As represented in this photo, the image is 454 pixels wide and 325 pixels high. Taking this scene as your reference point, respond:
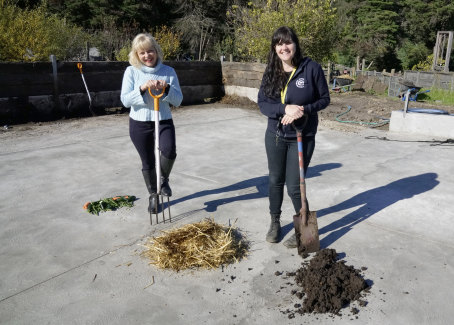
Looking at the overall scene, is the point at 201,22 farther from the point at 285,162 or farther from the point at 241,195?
the point at 285,162

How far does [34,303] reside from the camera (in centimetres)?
268

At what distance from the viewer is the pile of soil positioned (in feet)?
8.55

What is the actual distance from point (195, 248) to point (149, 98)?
144 cm

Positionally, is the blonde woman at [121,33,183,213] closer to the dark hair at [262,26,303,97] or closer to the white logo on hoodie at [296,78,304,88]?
the dark hair at [262,26,303,97]

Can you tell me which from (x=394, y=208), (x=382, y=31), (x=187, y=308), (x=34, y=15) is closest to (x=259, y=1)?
(x=34, y=15)

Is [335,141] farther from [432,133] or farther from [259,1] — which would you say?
[259,1]

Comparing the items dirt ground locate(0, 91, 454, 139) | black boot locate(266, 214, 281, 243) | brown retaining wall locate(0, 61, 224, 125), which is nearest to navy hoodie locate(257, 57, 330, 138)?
black boot locate(266, 214, 281, 243)

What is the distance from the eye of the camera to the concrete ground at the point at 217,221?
264 centimetres

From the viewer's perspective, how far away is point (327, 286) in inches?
108

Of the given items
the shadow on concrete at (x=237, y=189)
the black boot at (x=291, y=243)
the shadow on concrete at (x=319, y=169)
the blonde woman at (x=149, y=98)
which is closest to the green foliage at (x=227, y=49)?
the shadow on concrete at (x=319, y=169)

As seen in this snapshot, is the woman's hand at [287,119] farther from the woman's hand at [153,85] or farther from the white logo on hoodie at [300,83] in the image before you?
the woman's hand at [153,85]

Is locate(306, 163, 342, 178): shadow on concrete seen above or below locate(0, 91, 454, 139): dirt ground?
below

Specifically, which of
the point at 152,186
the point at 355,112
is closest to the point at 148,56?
the point at 152,186

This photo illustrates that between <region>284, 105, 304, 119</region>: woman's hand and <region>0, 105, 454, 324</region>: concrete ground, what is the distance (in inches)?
44.1
